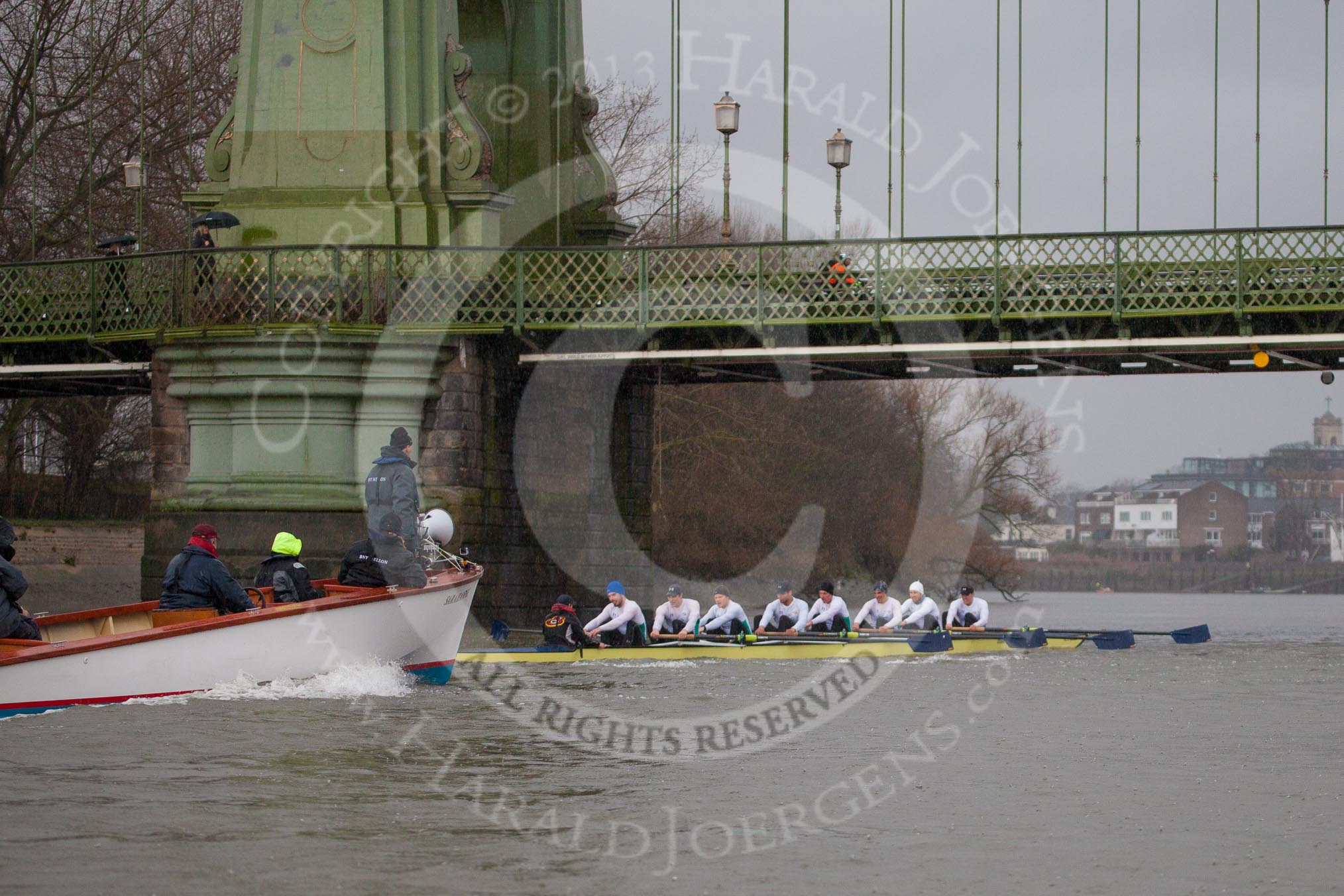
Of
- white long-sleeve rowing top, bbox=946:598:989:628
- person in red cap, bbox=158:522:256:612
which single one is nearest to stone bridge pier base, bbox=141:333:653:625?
white long-sleeve rowing top, bbox=946:598:989:628

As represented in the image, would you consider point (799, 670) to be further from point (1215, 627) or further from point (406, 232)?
point (1215, 627)

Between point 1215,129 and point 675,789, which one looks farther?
point 1215,129

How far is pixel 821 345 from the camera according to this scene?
123 ft

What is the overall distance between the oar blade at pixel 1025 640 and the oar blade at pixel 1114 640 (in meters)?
1.68

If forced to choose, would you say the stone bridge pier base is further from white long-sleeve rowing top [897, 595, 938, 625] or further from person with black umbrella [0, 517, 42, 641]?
person with black umbrella [0, 517, 42, 641]

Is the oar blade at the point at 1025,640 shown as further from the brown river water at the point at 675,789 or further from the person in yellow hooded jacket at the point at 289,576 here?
the person in yellow hooded jacket at the point at 289,576

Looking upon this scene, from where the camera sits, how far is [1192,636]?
1641 inches

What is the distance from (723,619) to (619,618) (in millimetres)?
2737

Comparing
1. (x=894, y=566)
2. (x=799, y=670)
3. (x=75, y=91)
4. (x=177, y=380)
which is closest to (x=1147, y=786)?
(x=799, y=670)

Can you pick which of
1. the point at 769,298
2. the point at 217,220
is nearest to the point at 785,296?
the point at 769,298

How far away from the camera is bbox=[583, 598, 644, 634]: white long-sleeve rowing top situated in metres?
32.1

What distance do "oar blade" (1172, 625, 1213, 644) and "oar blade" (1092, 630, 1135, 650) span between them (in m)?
3.46

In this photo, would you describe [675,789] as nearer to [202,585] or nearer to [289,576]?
[202,585]

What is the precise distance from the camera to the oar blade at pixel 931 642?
112 ft
